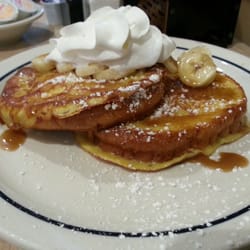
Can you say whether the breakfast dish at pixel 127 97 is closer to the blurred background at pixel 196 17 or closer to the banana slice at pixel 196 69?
the banana slice at pixel 196 69

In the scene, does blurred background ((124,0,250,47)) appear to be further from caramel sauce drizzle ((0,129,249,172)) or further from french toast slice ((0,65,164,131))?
caramel sauce drizzle ((0,129,249,172))

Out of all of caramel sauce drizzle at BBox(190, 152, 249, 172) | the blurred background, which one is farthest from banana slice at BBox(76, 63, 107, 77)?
the blurred background

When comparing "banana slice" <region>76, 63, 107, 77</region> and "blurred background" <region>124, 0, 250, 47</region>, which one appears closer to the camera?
"banana slice" <region>76, 63, 107, 77</region>

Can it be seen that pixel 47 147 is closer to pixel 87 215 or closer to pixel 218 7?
pixel 87 215

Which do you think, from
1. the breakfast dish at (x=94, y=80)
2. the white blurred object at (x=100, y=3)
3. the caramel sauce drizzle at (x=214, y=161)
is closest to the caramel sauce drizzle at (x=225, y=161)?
the caramel sauce drizzle at (x=214, y=161)

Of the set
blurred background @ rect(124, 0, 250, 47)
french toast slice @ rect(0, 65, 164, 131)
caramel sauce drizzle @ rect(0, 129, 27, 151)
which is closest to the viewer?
french toast slice @ rect(0, 65, 164, 131)

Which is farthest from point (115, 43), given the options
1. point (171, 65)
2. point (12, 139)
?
point (12, 139)
